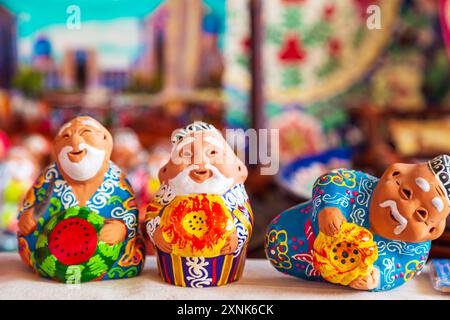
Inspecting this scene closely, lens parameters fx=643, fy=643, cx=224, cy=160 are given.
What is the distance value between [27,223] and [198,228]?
1.07ft

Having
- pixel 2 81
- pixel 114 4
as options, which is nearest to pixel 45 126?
pixel 2 81

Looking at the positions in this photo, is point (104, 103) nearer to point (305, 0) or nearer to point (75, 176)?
point (305, 0)

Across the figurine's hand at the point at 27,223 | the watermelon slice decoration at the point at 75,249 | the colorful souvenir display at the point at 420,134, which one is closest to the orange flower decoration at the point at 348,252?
the watermelon slice decoration at the point at 75,249

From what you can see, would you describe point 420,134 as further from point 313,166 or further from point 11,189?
point 11,189

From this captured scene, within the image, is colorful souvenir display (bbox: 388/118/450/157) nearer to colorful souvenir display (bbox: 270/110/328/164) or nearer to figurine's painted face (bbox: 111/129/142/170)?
colorful souvenir display (bbox: 270/110/328/164)

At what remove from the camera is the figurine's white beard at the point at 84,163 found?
3.75ft

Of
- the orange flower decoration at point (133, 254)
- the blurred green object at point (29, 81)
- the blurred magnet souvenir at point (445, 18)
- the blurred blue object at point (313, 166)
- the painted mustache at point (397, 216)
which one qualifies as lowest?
the blurred blue object at point (313, 166)

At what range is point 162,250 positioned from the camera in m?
1.12

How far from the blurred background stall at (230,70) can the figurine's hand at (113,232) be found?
2577 millimetres

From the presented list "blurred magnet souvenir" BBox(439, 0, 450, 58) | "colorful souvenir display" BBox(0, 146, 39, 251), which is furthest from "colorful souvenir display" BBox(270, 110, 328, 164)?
"colorful souvenir display" BBox(0, 146, 39, 251)

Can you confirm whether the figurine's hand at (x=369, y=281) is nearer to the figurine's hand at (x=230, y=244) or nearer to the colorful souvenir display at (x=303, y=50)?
the figurine's hand at (x=230, y=244)

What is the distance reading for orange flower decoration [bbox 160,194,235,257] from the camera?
42.8 inches

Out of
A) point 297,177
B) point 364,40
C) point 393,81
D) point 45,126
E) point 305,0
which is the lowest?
point 297,177
